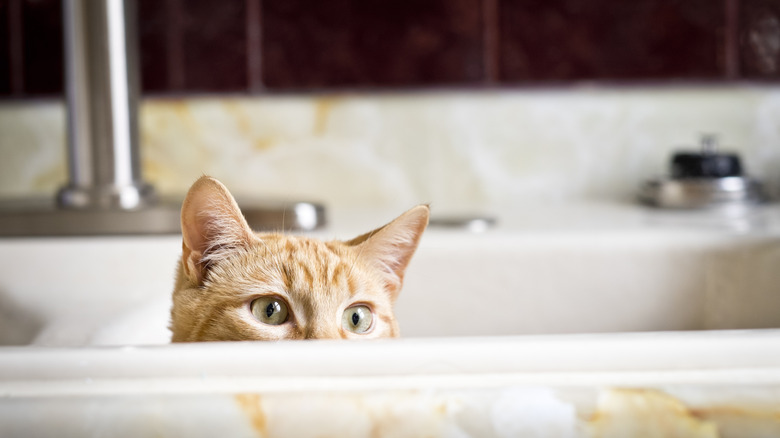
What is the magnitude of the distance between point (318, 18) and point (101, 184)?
393mm

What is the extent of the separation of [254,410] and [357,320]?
133 millimetres

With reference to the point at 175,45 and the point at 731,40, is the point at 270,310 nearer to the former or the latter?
the point at 175,45

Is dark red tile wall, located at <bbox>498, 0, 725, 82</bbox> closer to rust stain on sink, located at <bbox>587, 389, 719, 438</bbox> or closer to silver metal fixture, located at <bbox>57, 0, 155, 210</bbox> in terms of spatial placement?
silver metal fixture, located at <bbox>57, 0, 155, 210</bbox>

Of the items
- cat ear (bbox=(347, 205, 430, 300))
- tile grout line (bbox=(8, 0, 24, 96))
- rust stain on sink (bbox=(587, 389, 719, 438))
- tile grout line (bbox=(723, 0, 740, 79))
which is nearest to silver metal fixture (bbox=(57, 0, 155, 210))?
tile grout line (bbox=(8, 0, 24, 96))

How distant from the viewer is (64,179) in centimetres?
106

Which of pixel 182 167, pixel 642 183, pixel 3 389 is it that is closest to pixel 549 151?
pixel 642 183

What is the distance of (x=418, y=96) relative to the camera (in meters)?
1.02

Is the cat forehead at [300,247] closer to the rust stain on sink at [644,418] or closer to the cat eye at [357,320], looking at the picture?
the cat eye at [357,320]

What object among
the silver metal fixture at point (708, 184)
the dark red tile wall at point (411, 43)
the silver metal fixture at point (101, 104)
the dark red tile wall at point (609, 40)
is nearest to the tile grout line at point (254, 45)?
the dark red tile wall at point (411, 43)

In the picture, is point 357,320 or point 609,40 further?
point 609,40

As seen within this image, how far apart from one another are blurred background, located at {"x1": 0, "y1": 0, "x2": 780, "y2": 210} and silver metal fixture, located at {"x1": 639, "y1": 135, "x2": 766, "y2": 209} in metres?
0.12

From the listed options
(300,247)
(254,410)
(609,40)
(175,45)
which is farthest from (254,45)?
(254,410)

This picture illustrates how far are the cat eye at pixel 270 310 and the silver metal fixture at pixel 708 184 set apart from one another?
2.03 feet

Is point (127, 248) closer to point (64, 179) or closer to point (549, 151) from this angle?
point (64, 179)
